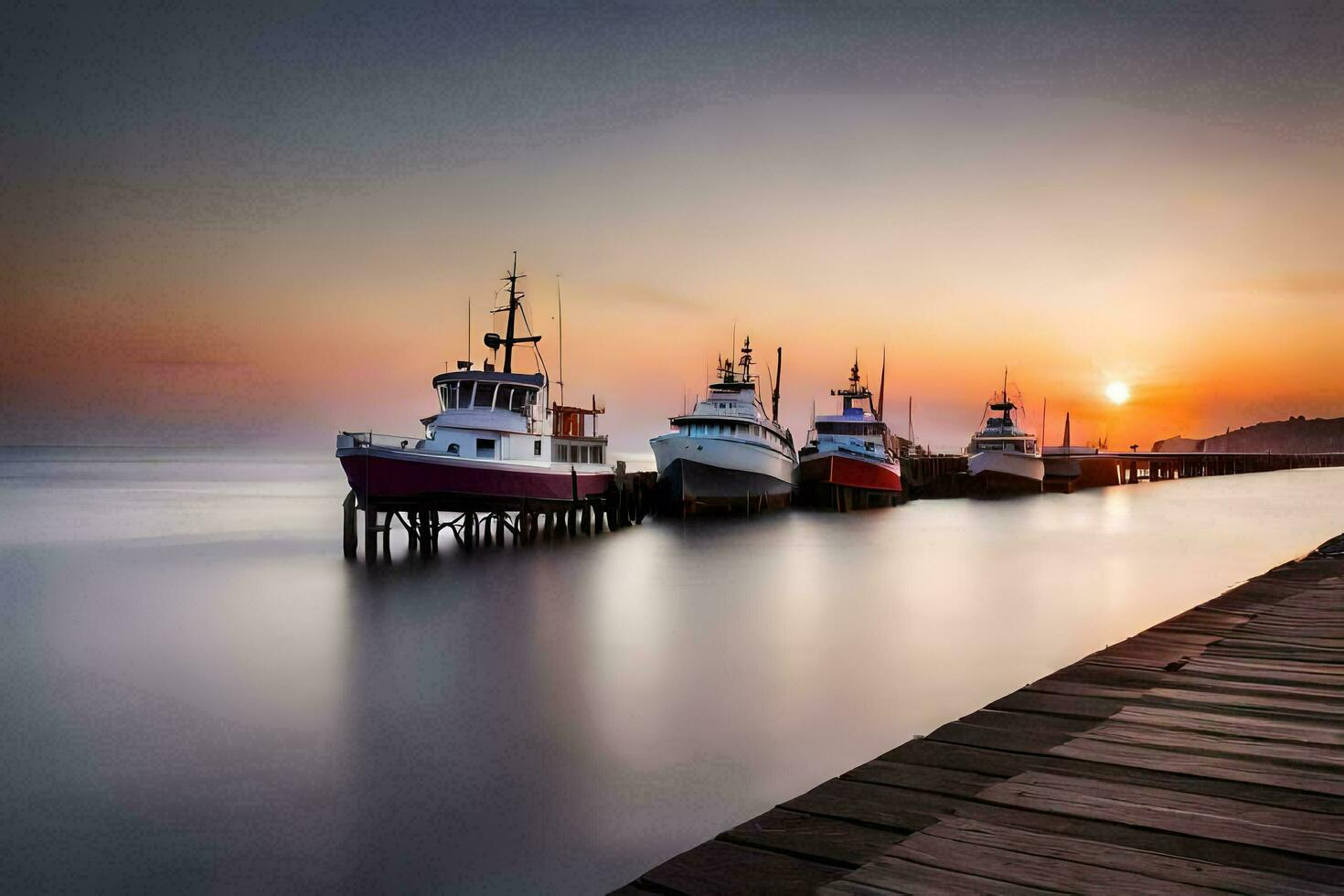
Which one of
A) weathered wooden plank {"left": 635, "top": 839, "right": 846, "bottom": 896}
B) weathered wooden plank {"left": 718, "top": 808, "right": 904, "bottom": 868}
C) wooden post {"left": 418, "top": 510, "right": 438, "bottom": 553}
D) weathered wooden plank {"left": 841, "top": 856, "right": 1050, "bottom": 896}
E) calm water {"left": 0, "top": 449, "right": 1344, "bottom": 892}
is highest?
weathered wooden plank {"left": 841, "top": 856, "right": 1050, "bottom": 896}

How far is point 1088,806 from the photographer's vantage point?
3.56 metres

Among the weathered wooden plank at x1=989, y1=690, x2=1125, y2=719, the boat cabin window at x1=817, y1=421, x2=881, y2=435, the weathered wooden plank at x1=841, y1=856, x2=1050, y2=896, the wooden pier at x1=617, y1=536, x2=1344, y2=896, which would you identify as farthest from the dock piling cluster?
the weathered wooden plank at x1=841, y1=856, x2=1050, y2=896

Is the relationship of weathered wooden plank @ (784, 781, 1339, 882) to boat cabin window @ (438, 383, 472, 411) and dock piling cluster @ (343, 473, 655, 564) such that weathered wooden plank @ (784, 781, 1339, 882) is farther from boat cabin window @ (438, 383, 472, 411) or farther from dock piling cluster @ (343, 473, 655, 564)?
boat cabin window @ (438, 383, 472, 411)

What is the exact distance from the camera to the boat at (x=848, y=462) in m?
52.3

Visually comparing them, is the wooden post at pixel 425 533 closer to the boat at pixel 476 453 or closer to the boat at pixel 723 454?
the boat at pixel 476 453

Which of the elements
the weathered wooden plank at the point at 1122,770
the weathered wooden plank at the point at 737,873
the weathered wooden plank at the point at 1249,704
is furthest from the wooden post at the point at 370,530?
the weathered wooden plank at the point at 737,873

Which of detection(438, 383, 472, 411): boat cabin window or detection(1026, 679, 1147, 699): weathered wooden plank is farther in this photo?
detection(438, 383, 472, 411): boat cabin window

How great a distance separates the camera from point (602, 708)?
1135cm

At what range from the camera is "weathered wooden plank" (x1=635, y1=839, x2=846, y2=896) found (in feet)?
10.6

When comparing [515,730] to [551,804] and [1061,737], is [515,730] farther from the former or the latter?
[1061,737]

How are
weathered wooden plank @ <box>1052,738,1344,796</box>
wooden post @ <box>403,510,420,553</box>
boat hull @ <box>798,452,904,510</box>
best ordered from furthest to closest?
boat hull @ <box>798,452,904,510</box> → wooden post @ <box>403,510,420,553</box> → weathered wooden plank @ <box>1052,738,1344,796</box>

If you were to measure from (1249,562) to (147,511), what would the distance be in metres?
58.4

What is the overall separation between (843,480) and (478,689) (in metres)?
42.1

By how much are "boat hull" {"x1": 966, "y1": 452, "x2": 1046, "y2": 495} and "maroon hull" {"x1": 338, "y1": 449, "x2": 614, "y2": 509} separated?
48.5 metres
